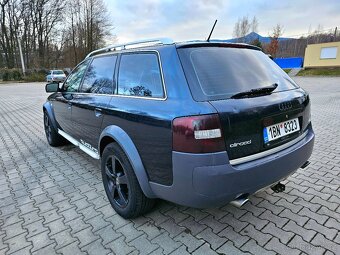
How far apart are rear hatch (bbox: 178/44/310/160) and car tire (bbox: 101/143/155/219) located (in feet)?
3.36

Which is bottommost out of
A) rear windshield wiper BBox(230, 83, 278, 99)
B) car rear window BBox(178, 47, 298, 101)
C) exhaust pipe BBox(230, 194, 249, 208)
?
exhaust pipe BBox(230, 194, 249, 208)

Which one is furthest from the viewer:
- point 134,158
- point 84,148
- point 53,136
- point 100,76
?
point 53,136

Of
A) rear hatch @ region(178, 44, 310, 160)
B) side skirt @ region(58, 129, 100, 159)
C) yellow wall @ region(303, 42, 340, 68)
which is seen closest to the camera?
rear hatch @ region(178, 44, 310, 160)

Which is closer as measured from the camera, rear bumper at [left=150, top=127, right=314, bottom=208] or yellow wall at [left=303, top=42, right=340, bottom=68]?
rear bumper at [left=150, top=127, right=314, bottom=208]

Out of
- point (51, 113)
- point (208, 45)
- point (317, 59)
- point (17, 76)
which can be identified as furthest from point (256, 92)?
point (17, 76)

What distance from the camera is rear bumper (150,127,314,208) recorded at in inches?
72.9

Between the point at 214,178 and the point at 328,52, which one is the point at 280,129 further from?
the point at 328,52

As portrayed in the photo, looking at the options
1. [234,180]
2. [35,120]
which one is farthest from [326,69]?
[234,180]

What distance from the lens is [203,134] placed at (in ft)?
6.05

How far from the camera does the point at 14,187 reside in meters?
3.50

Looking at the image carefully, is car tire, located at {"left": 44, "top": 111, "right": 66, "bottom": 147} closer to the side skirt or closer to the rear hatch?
the side skirt

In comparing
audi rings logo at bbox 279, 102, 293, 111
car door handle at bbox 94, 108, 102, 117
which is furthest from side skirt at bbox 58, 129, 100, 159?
audi rings logo at bbox 279, 102, 293, 111

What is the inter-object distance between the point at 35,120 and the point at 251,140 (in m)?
7.86

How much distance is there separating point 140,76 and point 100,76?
0.98 meters
